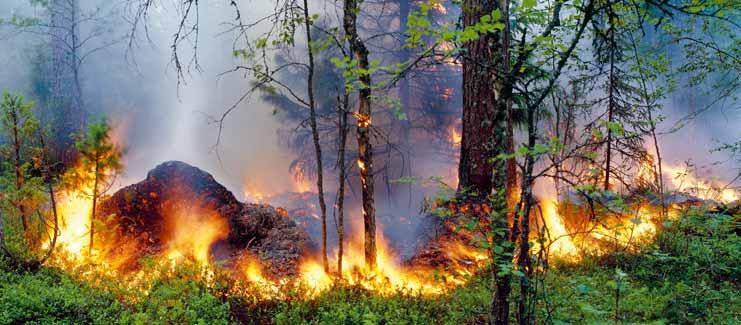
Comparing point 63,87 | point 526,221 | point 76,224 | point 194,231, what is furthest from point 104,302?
point 63,87

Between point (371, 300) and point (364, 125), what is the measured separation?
2626 mm

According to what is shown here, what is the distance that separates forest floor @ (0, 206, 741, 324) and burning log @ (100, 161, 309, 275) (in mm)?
1630

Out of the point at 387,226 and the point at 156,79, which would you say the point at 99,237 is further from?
the point at 156,79

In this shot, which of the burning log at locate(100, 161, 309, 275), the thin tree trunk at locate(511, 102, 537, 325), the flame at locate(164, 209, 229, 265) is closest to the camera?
the thin tree trunk at locate(511, 102, 537, 325)

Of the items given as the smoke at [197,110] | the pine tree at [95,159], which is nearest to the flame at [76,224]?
the pine tree at [95,159]

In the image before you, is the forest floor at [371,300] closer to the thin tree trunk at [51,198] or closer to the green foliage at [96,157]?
the thin tree trunk at [51,198]

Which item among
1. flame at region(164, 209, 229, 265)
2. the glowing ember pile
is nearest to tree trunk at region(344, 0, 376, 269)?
the glowing ember pile

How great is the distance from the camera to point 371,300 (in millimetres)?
5191

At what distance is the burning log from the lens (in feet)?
25.1

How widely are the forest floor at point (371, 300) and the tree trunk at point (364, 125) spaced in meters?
0.96

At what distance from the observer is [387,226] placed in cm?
Answer: 1109

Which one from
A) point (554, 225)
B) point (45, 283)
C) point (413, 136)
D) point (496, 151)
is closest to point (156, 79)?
point (413, 136)

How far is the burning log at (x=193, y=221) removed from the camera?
301 inches

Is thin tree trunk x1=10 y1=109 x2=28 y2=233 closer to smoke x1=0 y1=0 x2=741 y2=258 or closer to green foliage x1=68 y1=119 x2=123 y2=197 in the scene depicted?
green foliage x1=68 y1=119 x2=123 y2=197
